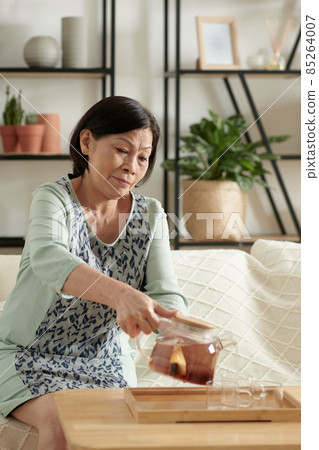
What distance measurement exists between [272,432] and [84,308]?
0.55 m

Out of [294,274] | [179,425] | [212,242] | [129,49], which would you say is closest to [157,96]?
[129,49]

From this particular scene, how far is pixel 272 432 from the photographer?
0.97m

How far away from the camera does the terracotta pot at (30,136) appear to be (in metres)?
3.16

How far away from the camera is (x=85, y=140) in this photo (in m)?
1.51

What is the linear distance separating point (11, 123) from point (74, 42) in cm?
46

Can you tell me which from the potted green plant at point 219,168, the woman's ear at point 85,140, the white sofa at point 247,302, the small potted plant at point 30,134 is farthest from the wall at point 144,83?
the woman's ear at point 85,140

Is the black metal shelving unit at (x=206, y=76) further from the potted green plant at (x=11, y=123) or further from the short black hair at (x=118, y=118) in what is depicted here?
the short black hair at (x=118, y=118)

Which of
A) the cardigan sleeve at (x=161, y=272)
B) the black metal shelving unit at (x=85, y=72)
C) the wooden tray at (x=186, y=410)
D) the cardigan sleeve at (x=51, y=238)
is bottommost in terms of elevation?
the wooden tray at (x=186, y=410)

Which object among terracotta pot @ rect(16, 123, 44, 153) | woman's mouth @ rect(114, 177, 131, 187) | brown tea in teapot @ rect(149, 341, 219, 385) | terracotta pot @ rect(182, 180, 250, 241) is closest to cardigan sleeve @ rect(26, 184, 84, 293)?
woman's mouth @ rect(114, 177, 131, 187)

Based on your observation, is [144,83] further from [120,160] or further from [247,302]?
[120,160]

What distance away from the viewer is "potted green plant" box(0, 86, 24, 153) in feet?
10.4

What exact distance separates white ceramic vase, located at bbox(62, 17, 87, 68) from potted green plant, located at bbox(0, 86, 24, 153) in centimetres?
29

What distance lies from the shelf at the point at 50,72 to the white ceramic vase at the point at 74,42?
0.04m

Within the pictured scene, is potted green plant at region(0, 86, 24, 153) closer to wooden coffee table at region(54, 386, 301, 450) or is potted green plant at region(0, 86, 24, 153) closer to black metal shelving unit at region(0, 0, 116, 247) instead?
black metal shelving unit at region(0, 0, 116, 247)
